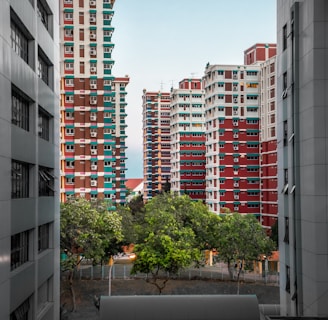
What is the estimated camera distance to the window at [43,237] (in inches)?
682

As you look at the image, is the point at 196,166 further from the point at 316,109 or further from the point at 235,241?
the point at 316,109

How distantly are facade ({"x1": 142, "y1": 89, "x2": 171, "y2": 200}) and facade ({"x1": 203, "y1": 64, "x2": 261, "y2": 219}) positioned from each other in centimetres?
3224

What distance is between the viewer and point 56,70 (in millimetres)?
19516

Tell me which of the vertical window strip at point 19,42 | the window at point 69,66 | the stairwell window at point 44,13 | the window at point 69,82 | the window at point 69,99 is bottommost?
the vertical window strip at point 19,42

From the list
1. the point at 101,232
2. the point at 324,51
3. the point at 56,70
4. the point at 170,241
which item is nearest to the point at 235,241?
the point at 170,241

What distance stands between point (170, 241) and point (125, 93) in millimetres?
48285

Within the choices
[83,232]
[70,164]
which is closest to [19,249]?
[83,232]

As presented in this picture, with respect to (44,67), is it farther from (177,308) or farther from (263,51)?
(263,51)

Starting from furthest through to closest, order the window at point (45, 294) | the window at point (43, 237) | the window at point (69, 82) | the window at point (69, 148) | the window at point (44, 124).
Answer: the window at point (69, 82) < the window at point (69, 148) < the window at point (44, 124) < the window at point (43, 237) < the window at point (45, 294)

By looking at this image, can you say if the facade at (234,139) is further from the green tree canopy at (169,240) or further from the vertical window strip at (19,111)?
the vertical window strip at (19,111)

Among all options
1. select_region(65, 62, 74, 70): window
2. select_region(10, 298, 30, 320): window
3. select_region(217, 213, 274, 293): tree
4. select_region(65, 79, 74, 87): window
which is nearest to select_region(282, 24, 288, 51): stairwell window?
select_region(10, 298, 30, 320): window

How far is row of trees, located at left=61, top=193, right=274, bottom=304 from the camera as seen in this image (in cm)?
2672

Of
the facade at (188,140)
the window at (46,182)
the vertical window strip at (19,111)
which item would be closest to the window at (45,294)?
the window at (46,182)

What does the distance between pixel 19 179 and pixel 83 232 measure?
12828 mm
